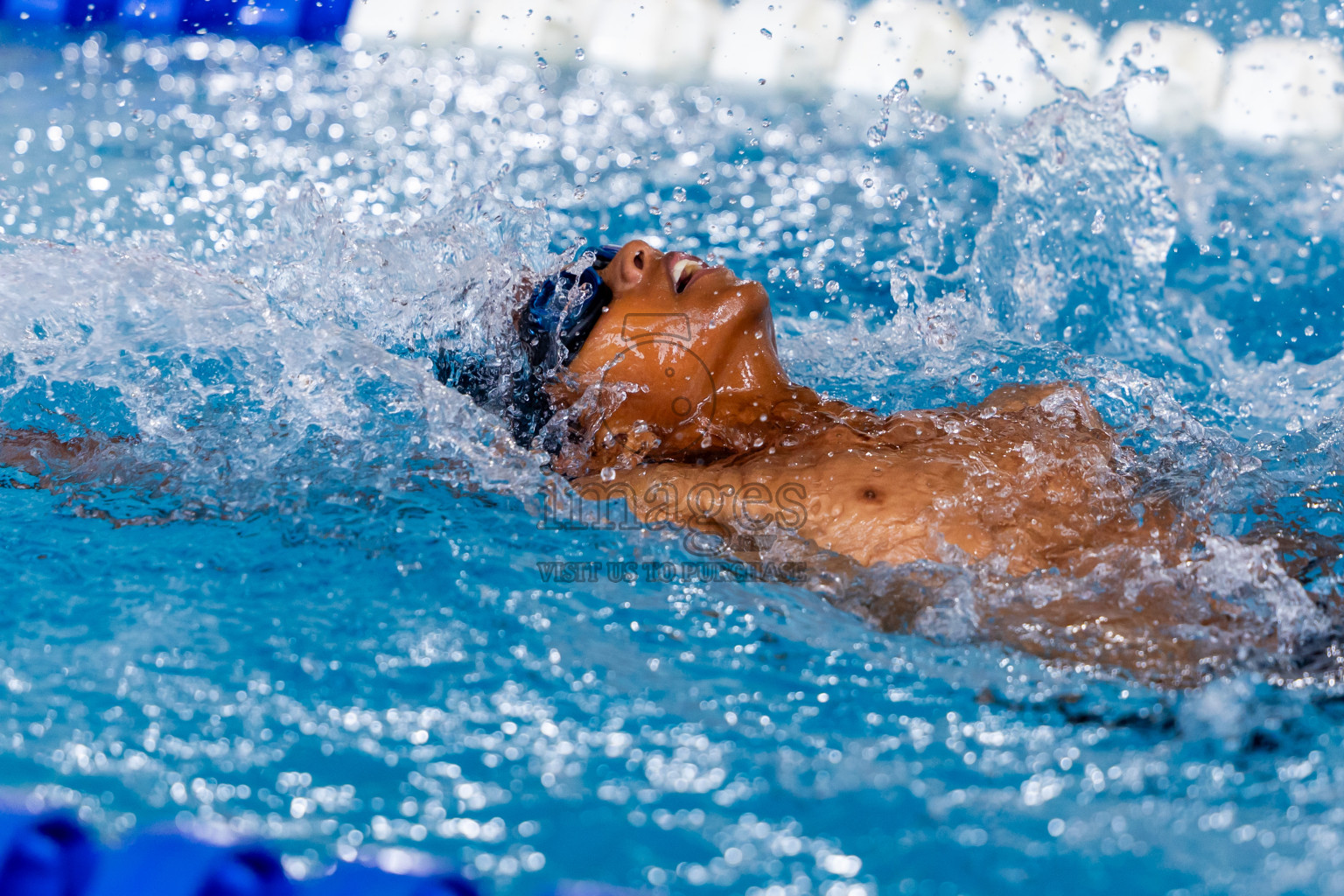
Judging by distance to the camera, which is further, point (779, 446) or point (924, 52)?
point (924, 52)

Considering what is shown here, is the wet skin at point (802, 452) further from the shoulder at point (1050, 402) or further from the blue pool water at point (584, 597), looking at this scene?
the blue pool water at point (584, 597)

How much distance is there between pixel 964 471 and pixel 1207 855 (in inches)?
30.4

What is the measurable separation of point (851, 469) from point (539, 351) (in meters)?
0.67

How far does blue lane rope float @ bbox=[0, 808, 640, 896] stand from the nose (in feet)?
4.00

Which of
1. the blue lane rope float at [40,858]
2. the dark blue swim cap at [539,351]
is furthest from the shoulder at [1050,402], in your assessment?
the blue lane rope float at [40,858]

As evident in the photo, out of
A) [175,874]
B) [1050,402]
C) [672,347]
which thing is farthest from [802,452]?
[175,874]

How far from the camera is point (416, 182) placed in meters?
3.90

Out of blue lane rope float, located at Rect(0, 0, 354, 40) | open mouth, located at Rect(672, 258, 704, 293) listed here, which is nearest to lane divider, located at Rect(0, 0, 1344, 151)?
blue lane rope float, located at Rect(0, 0, 354, 40)

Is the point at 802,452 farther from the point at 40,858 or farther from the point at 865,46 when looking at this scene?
the point at 865,46

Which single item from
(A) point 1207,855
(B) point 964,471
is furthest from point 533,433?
(A) point 1207,855

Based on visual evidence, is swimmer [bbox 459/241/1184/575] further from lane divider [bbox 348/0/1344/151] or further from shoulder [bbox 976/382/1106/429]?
lane divider [bbox 348/0/1344/151]

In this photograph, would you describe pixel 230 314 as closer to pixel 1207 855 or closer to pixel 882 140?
pixel 1207 855

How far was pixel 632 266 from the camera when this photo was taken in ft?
6.47

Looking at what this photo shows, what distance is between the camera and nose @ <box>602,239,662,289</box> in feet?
6.44
